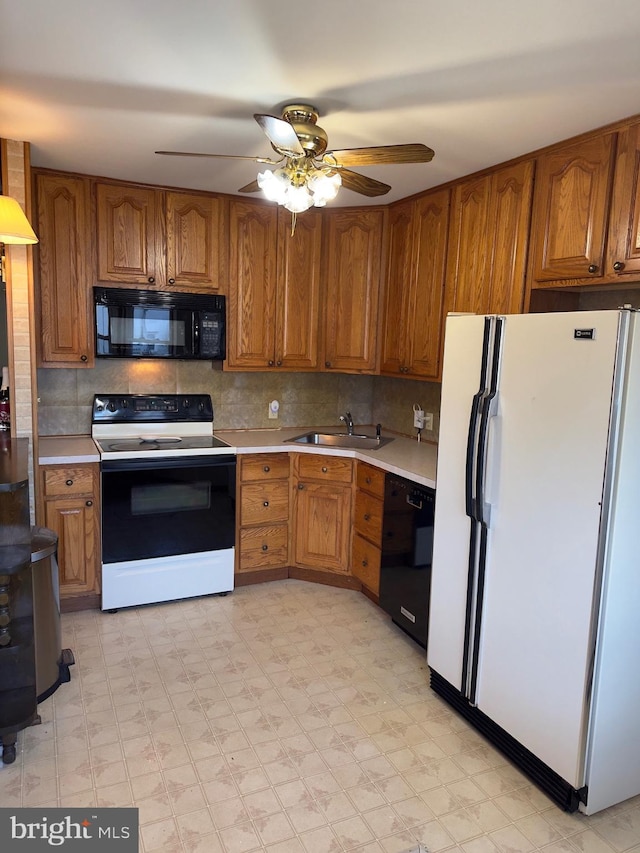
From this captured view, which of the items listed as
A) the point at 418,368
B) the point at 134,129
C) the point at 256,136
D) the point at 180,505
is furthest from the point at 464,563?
the point at 134,129

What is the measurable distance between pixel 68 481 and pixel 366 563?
1713mm

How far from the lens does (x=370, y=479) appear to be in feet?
10.9

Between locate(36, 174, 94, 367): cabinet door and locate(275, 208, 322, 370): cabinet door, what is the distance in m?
1.13

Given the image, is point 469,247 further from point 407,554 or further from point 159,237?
point 159,237

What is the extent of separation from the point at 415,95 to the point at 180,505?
7.65 feet

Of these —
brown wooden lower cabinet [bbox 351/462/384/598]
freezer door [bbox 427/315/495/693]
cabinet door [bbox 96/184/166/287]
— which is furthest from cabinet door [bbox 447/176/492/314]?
cabinet door [bbox 96/184/166/287]

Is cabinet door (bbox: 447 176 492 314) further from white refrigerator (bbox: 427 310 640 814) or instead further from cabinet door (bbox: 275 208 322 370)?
cabinet door (bbox: 275 208 322 370)

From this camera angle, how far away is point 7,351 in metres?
2.88

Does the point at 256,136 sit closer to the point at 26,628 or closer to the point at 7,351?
the point at 7,351

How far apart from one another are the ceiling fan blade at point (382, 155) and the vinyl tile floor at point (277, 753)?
2.17 meters

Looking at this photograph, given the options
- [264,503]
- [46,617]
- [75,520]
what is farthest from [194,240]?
[46,617]

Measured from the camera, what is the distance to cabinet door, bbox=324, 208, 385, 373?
145 inches

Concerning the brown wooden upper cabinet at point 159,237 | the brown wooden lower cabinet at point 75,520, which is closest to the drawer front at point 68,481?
the brown wooden lower cabinet at point 75,520

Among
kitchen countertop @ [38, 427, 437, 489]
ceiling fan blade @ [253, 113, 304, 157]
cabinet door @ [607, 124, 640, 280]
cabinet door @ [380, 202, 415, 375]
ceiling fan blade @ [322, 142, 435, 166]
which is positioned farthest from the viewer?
cabinet door @ [380, 202, 415, 375]
